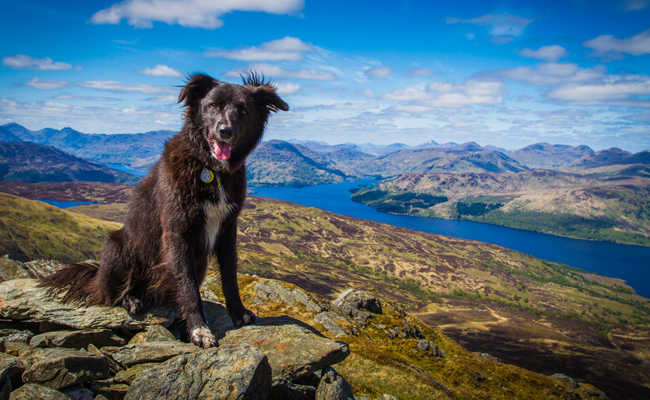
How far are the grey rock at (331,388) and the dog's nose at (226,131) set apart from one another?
245 inches

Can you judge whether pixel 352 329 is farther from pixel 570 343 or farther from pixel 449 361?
pixel 570 343

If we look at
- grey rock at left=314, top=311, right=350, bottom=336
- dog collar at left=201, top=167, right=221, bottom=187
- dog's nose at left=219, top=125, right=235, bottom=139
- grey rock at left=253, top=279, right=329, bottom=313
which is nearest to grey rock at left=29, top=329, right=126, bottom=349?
dog collar at left=201, top=167, right=221, bottom=187

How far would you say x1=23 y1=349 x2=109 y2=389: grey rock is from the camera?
515 centimetres

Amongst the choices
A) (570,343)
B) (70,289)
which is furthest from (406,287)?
(70,289)

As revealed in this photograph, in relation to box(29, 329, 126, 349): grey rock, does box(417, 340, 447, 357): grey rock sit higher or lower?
lower

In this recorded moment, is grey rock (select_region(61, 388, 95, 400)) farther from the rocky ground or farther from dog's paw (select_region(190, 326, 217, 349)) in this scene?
dog's paw (select_region(190, 326, 217, 349))

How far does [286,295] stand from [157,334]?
16.9m

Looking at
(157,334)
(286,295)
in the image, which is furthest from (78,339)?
(286,295)

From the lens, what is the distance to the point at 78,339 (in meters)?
7.11

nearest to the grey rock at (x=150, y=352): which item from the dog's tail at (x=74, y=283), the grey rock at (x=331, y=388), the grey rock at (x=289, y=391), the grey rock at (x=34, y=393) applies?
the grey rock at (x=34, y=393)

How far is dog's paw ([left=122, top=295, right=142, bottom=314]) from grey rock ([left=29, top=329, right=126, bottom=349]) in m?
0.64

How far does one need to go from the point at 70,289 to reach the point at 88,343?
1565mm

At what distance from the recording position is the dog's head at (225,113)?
608 cm

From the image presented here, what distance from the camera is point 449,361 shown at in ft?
104
